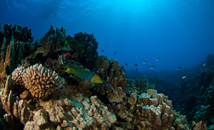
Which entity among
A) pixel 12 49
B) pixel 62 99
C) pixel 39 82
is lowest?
pixel 62 99

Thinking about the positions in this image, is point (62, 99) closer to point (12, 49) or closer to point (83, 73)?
point (83, 73)

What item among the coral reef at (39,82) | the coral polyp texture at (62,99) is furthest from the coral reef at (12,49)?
the coral reef at (39,82)

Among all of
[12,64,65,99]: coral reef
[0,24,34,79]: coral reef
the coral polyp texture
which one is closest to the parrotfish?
the coral polyp texture

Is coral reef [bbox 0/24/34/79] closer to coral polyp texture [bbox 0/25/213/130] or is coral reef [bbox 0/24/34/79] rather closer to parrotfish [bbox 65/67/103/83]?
coral polyp texture [bbox 0/25/213/130]

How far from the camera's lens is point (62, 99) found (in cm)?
252

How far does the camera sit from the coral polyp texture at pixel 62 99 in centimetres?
190

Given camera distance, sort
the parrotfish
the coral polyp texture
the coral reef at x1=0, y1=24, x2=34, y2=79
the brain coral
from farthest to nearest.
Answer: the coral reef at x1=0, y1=24, x2=34, y2=79
the parrotfish
the brain coral
the coral polyp texture

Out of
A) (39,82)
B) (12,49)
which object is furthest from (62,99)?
(12,49)

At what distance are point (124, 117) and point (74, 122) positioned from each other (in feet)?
6.10

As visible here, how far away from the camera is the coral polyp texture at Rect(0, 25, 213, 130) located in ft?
6.23

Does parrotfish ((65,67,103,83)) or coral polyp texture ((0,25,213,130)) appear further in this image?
parrotfish ((65,67,103,83))

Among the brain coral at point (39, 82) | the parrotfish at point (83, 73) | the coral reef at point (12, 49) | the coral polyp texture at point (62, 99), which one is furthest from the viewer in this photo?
the coral reef at point (12, 49)

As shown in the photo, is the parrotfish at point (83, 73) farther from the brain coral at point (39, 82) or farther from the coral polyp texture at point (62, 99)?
the brain coral at point (39, 82)

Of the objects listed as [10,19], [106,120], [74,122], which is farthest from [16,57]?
[10,19]
